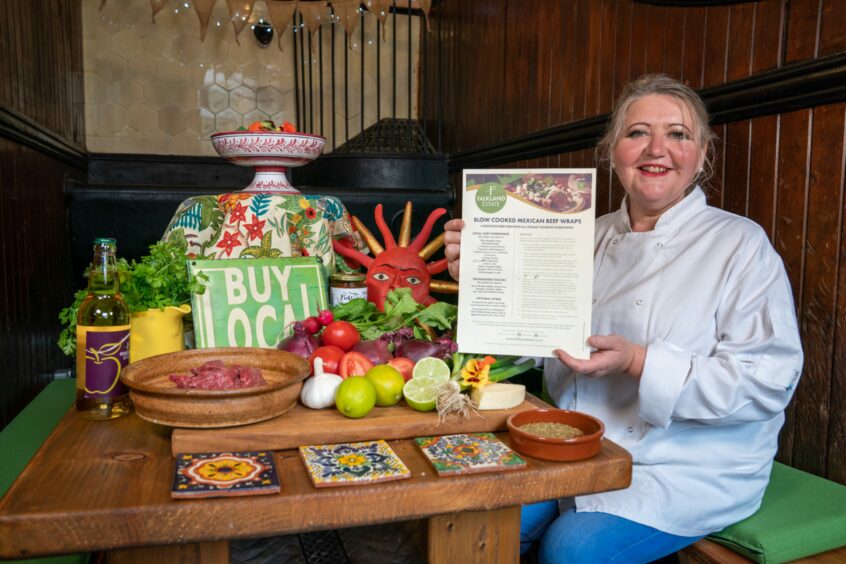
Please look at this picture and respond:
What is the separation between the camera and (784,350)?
137 cm

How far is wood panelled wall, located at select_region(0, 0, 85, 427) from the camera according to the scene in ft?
7.60

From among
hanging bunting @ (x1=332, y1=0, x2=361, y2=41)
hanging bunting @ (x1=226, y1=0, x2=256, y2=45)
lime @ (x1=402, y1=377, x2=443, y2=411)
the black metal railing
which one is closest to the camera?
lime @ (x1=402, y1=377, x2=443, y2=411)

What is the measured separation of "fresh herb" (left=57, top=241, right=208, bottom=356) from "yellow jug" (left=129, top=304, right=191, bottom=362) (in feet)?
0.06

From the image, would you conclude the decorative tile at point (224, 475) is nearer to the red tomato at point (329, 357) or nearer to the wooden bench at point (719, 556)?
the red tomato at point (329, 357)

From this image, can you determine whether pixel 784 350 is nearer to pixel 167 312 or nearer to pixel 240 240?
pixel 167 312

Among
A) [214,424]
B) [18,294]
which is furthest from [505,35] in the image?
[214,424]

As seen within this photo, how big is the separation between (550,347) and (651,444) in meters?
0.38

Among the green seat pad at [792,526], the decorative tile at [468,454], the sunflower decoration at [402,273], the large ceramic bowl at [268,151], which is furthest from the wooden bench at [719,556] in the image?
the large ceramic bowl at [268,151]

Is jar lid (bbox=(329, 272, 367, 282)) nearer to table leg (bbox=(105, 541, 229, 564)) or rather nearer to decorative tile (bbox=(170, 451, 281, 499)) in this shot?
decorative tile (bbox=(170, 451, 281, 499))

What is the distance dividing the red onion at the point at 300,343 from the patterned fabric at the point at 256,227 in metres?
0.66

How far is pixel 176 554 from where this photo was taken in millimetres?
979

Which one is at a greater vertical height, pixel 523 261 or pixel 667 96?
pixel 667 96

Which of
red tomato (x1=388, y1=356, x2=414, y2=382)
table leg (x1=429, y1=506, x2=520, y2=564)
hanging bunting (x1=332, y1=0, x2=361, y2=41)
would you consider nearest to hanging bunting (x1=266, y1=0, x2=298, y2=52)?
hanging bunting (x1=332, y1=0, x2=361, y2=41)

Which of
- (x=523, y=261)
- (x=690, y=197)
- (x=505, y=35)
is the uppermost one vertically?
(x=505, y=35)
